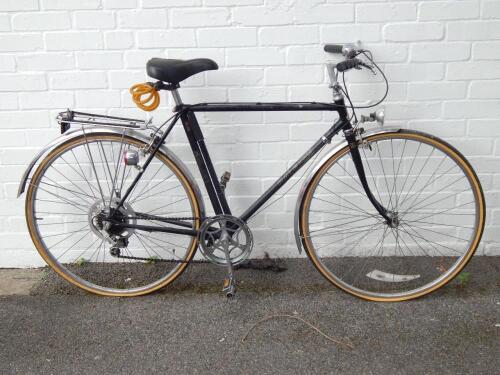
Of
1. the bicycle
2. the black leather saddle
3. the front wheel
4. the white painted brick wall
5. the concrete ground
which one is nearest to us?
the concrete ground

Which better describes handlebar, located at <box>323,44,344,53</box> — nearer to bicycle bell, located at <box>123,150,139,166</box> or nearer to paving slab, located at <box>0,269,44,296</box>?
bicycle bell, located at <box>123,150,139,166</box>

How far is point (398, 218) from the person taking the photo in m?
3.31

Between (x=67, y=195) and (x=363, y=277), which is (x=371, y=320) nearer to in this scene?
(x=363, y=277)

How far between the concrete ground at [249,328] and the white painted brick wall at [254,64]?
721 millimetres

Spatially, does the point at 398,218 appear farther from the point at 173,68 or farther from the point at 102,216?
the point at 102,216

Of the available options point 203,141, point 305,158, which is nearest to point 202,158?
point 203,141

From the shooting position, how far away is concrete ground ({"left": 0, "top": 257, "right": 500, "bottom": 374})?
2.71 meters

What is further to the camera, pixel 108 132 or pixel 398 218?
pixel 398 218

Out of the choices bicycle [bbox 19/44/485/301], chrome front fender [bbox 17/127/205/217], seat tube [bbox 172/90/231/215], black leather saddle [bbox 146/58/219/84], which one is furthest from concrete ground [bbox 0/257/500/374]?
black leather saddle [bbox 146/58/219/84]

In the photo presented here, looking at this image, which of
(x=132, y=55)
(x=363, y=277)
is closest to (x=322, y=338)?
(x=363, y=277)

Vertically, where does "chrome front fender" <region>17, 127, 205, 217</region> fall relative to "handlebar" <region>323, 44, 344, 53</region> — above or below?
below

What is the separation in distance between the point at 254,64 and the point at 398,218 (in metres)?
1.25

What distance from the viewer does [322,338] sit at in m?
2.88

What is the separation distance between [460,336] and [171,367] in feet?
4.88
